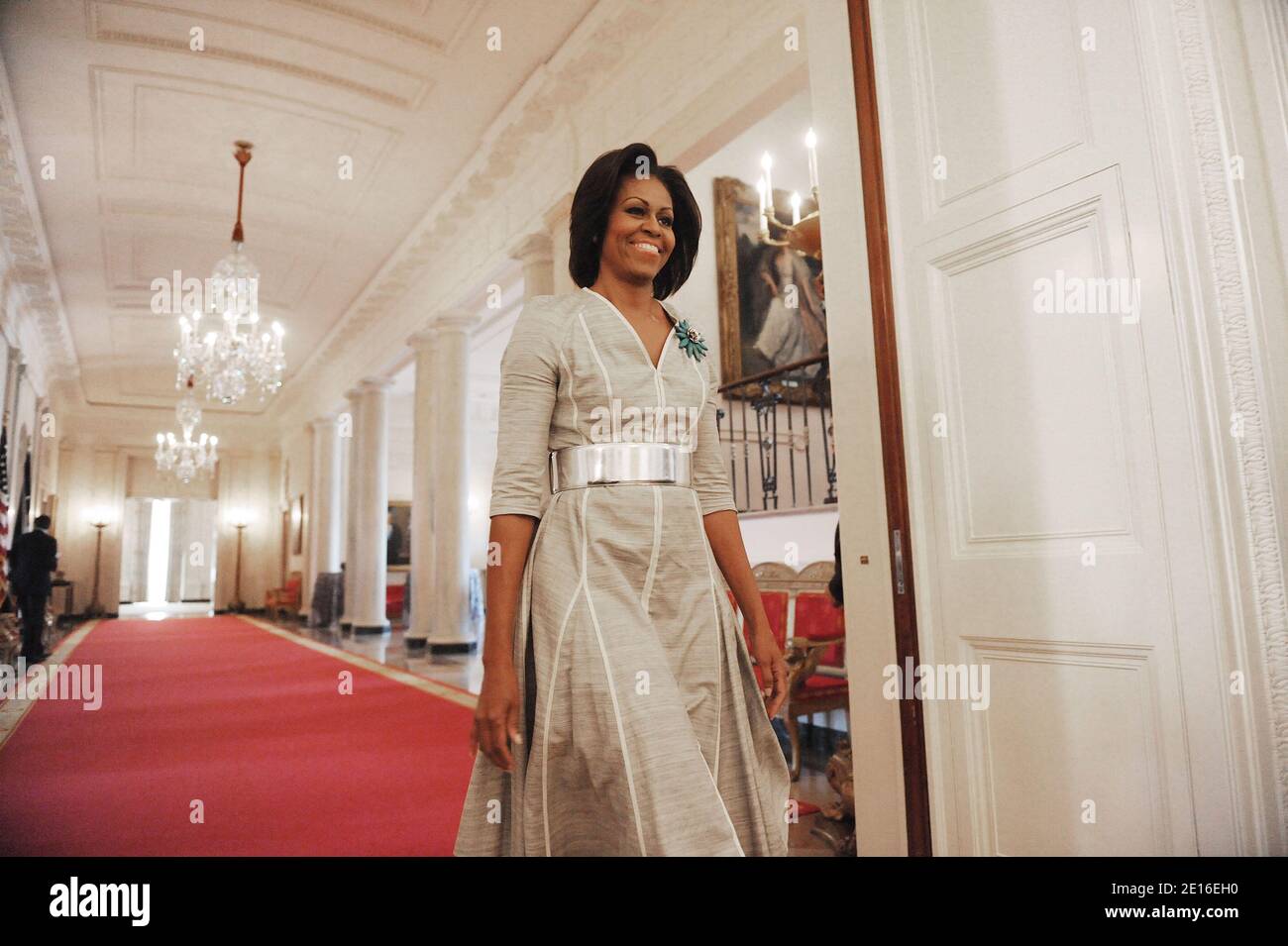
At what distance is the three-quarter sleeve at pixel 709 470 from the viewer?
5.01 feet

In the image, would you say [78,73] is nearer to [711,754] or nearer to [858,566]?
[858,566]

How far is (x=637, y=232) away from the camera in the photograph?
1.42 m

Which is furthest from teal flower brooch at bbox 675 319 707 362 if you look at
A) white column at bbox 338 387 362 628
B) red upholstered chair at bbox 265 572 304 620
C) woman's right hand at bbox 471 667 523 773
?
red upholstered chair at bbox 265 572 304 620

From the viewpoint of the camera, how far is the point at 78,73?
555 centimetres

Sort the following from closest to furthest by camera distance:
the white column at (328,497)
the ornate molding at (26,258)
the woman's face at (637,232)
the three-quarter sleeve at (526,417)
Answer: the three-quarter sleeve at (526,417), the woman's face at (637,232), the ornate molding at (26,258), the white column at (328,497)

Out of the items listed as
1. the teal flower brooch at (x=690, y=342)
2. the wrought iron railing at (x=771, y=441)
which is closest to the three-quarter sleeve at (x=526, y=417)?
the teal flower brooch at (x=690, y=342)

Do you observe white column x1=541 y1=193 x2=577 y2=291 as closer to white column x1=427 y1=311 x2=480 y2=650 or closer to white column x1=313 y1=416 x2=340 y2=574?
white column x1=427 y1=311 x2=480 y2=650

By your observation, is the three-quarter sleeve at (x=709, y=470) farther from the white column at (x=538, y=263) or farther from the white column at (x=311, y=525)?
the white column at (x=311, y=525)

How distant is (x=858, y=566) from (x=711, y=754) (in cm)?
144

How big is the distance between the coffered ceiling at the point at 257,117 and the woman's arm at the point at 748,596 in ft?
14.6

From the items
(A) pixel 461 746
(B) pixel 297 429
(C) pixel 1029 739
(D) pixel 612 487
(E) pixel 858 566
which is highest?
(B) pixel 297 429
